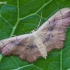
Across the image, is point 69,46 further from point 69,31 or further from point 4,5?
point 4,5

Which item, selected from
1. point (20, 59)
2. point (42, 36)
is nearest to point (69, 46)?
point (42, 36)

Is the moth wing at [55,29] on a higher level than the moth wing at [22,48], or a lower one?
higher

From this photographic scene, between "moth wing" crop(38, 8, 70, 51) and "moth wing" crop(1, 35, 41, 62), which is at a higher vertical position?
"moth wing" crop(38, 8, 70, 51)

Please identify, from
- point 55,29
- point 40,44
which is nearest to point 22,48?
point 40,44
